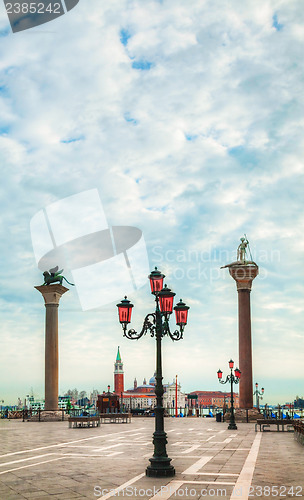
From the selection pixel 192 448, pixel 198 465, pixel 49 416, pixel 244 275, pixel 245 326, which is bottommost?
pixel 49 416

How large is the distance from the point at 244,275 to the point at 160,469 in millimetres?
30291

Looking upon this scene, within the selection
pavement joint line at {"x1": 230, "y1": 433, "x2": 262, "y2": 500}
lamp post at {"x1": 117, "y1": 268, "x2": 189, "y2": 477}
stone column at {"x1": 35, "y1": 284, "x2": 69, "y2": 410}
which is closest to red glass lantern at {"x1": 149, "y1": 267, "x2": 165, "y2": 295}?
lamp post at {"x1": 117, "y1": 268, "x2": 189, "y2": 477}

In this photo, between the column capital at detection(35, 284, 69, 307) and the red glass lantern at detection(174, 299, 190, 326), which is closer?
the red glass lantern at detection(174, 299, 190, 326)

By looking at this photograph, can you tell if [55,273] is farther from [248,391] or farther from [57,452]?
[57,452]

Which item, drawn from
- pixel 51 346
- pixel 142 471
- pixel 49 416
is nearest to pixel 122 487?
pixel 142 471

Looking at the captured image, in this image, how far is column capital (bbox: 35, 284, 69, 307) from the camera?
39.6 meters

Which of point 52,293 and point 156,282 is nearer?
point 156,282

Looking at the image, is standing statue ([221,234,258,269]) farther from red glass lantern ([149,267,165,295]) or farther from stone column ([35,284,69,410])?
red glass lantern ([149,267,165,295])

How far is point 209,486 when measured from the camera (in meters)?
10.6

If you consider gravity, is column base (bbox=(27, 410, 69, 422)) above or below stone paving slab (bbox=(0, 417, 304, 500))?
below

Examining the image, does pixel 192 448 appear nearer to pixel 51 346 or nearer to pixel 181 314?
pixel 181 314

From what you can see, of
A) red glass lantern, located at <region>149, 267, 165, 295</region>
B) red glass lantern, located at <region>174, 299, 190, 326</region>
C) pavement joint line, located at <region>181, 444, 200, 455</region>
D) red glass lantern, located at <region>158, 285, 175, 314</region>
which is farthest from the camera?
pavement joint line, located at <region>181, 444, 200, 455</region>

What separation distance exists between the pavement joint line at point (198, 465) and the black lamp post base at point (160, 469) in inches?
26.2

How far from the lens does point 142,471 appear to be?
12758mm
